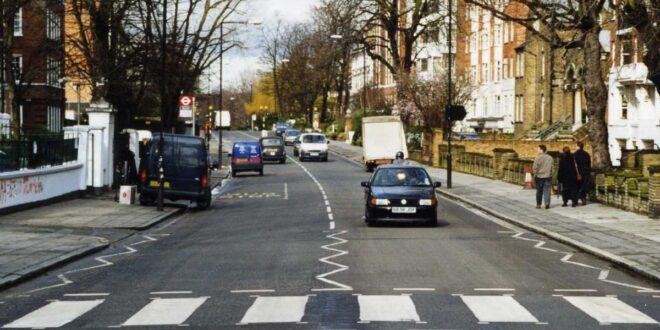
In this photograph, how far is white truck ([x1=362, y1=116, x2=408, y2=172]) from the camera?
58594 mm

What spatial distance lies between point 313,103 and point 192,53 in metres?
73.4

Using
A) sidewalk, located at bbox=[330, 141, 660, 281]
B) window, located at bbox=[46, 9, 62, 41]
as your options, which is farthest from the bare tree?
window, located at bbox=[46, 9, 62, 41]

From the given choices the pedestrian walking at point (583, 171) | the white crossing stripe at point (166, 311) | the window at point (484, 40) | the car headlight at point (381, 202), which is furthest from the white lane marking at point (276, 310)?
the window at point (484, 40)

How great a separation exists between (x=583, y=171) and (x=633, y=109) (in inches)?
1247

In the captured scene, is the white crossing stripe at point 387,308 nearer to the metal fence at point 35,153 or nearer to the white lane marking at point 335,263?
the white lane marking at point 335,263

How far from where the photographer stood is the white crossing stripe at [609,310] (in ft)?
42.2

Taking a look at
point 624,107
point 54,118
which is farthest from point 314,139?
point 624,107

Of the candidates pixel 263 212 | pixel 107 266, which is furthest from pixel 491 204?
pixel 107 266

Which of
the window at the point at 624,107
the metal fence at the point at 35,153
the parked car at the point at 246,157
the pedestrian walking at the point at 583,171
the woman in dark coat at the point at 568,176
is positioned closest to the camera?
the metal fence at the point at 35,153

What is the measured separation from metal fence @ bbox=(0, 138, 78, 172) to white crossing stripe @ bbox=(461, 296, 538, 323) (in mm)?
17568

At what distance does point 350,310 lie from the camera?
43.8 feet

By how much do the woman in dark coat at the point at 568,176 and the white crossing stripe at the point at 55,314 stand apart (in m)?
20.9

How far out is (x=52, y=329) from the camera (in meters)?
12.1

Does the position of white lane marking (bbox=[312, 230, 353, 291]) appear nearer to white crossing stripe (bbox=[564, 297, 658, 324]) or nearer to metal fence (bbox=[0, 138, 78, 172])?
white crossing stripe (bbox=[564, 297, 658, 324])
